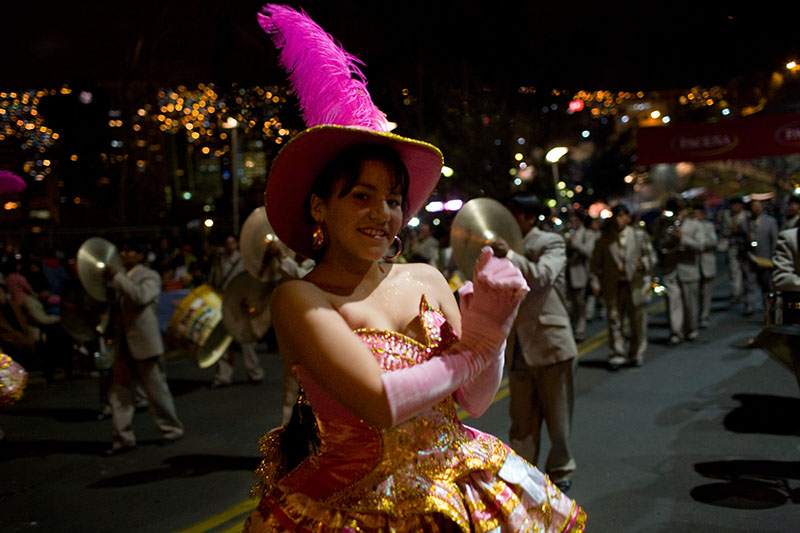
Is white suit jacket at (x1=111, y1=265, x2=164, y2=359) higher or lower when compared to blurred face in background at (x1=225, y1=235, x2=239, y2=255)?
lower

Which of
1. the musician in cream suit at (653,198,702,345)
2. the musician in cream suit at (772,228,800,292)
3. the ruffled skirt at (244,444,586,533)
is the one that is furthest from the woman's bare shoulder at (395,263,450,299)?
the musician in cream suit at (653,198,702,345)

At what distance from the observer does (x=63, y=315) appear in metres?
10.1

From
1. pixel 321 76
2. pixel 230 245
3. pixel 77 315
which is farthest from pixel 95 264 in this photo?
pixel 321 76

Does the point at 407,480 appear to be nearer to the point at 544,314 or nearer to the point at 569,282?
the point at 544,314

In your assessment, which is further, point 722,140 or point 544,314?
point 722,140

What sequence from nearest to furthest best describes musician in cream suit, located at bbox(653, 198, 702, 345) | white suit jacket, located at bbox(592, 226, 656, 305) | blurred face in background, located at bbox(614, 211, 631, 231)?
1. white suit jacket, located at bbox(592, 226, 656, 305)
2. blurred face in background, located at bbox(614, 211, 631, 231)
3. musician in cream suit, located at bbox(653, 198, 702, 345)

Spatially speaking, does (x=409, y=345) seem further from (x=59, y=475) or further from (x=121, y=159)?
(x=121, y=159)

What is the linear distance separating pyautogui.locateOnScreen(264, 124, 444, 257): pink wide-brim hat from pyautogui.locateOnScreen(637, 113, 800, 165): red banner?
1125 cm

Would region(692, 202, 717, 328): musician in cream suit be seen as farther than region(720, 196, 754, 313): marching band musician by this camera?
No

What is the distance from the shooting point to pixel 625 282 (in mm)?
10234

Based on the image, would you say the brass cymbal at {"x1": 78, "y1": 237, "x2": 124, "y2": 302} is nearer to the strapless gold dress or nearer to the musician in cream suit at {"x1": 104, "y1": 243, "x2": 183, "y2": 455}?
the musician in cream suit at {"x1": 104, "y1": 243, "x2": 183, "y2": 455}

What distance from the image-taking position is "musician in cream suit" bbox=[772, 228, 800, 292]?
5539 millimetres

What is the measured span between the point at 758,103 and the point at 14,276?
15054 millimetres

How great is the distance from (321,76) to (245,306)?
605 centimetres
